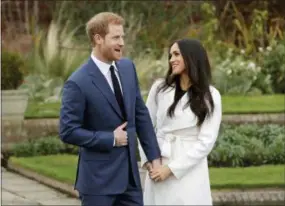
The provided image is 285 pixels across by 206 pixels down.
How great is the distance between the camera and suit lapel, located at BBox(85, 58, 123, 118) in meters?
6.49

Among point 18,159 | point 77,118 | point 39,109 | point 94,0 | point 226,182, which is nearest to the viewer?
point 77,118

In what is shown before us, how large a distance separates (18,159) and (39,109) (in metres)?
2.09

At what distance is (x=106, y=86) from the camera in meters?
6.52

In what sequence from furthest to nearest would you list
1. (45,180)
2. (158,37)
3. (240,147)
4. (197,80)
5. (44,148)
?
(158,37), (44,148), (240,147), (45,180), (197,80)

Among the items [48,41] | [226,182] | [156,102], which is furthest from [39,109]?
[156,102]

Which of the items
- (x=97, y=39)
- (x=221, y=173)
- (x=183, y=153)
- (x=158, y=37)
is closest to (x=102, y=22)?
(x=97, y=39)

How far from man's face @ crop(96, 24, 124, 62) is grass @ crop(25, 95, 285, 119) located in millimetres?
8786

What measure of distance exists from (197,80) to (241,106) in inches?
357

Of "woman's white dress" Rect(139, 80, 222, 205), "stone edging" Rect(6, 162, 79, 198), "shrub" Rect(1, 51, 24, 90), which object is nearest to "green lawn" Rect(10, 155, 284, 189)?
"stone edging" Rect(6, 162, 79, 198)

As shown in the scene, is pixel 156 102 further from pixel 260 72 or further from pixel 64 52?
pixel 64 52

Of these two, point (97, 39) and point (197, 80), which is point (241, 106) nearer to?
point (197, 80)

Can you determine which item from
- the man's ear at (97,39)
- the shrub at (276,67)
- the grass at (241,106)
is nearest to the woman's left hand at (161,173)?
the man's ear at (97,39)

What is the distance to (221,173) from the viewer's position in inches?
471

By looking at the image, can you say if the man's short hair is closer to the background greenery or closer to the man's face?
the man's face
